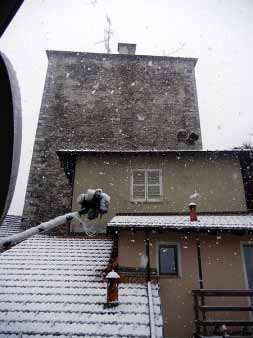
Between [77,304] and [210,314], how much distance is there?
14.1ft

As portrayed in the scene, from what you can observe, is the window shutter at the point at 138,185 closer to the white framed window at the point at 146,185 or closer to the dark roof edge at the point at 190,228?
the white framed window at the point at 146,185

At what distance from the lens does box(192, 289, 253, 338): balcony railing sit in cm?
843

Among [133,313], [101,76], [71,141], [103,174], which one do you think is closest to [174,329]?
[133,313]

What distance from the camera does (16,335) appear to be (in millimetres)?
7062

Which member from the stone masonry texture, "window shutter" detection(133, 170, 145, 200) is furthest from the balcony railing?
the stone masonry texture

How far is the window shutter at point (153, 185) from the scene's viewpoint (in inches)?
543

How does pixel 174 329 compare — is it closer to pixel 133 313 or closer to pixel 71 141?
pixel 133 313

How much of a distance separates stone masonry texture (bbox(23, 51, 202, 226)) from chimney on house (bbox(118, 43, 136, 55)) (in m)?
1.09

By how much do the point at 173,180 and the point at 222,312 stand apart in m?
6.10

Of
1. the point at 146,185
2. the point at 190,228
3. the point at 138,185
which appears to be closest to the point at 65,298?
the point at 190,228

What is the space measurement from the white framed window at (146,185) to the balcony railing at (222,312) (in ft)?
16.9

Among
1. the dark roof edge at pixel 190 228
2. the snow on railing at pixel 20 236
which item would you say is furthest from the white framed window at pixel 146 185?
the snow on railing at pixel 20 236

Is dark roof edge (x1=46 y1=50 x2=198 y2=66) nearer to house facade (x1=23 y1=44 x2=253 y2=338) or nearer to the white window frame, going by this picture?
house facade (x1=23 y1=44 x2=253 y2=338)

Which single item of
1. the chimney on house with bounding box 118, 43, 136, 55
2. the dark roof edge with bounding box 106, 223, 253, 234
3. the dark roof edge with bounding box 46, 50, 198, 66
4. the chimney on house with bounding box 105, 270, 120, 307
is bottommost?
the chimney on house with bounding box 105, 270, 120, 307
